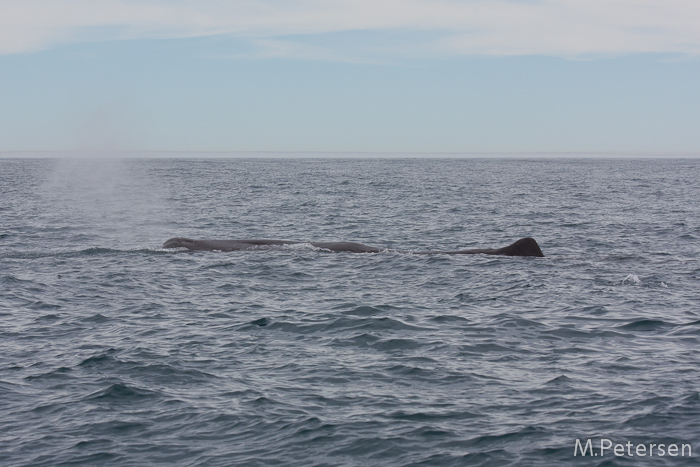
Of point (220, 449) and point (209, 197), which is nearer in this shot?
point (220, 449)

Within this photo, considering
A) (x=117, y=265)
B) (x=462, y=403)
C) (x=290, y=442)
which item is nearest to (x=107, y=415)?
(x=290, y=442)

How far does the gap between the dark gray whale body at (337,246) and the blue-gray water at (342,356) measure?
955 millimetres

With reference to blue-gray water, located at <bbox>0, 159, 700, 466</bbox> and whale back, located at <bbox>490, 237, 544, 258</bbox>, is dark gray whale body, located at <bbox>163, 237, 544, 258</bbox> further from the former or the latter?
blue-gray water, located at <bbox>0, 159, 700, 466</bbox>

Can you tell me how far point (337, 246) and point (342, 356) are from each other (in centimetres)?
1472

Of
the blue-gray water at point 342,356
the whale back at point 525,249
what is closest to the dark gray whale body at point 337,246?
the whale back at point 525,249

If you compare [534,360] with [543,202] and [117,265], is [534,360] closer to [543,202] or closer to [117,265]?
[117,265]

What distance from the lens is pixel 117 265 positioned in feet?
83.3

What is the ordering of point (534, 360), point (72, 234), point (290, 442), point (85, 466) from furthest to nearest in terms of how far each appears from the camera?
point (72, 234) → point (534, 360) → point (290, 442) → point (85, 466)

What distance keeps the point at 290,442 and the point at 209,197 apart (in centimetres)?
6009

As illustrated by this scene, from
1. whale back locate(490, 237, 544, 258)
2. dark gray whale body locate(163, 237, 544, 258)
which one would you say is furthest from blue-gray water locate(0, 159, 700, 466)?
dark gray whale body locate(163, 237, 544, 258)

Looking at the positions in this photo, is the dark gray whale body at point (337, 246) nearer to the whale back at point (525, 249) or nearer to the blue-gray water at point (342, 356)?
the whale back at point (525, 249)

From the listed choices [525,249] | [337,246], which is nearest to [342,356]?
[525,249]

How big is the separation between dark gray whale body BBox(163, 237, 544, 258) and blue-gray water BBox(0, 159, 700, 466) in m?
0.95

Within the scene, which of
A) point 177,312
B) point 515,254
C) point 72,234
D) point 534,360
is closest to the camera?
point 534,360
